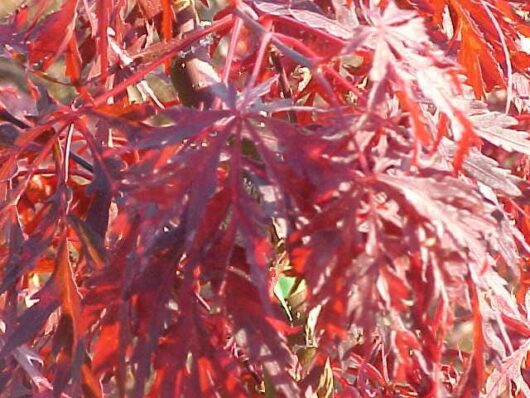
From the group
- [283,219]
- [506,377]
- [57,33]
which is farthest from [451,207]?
[57,33]

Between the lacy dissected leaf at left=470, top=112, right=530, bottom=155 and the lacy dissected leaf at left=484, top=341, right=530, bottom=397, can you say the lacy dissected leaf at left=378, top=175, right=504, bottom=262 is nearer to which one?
the lacy dissected leaf at left=470, top=112, right=530, bottom=155

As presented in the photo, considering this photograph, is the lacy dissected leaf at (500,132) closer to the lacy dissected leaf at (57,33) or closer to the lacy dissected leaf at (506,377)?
the lacy dissected leaf at (506,377)

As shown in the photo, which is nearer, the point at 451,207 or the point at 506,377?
the point at 451,207

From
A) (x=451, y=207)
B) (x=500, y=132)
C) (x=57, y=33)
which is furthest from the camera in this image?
(x=57, y=33)

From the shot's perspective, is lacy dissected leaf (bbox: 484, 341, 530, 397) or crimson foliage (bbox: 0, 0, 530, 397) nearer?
crimson foliage (bbox: 0, 0, 530, 397)

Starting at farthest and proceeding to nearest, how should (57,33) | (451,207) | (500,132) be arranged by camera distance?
(57,33) < (500,132) < (451,207)

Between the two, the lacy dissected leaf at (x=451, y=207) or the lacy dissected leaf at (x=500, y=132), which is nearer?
the lacy dissected leaf at (x=451, y=207)

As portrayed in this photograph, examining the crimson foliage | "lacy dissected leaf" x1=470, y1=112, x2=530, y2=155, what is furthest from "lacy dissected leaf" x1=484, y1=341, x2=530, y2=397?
"lacy dissected leaf" x1=470, y1=112, x2=530, y2=155

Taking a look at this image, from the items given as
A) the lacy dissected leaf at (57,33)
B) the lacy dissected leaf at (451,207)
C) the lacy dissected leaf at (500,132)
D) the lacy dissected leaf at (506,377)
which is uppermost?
the lacy dissected leaf at (57,33)

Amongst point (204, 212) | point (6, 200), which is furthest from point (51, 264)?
point (204, 212)

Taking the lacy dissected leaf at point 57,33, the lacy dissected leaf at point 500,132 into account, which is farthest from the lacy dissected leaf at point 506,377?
the lacy dissected leaf at point 57,33

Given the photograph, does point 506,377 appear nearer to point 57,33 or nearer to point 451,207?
point 451,207
